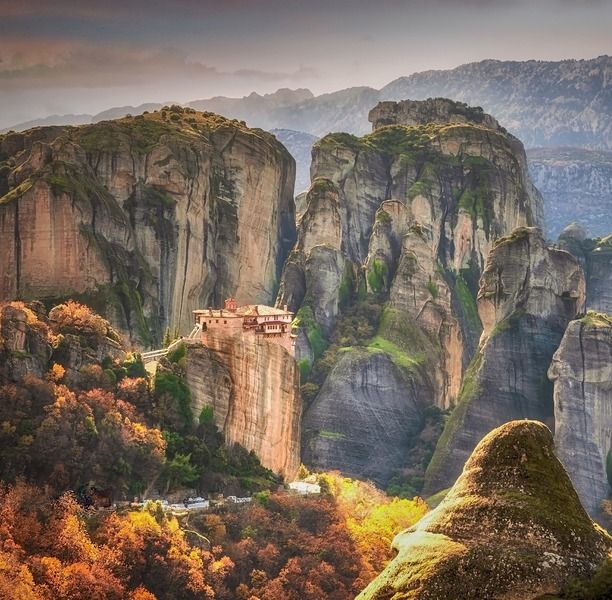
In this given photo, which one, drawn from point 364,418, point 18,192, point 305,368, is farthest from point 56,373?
point 305,368

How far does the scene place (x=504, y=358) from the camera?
8844cm

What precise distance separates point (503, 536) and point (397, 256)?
85122mm

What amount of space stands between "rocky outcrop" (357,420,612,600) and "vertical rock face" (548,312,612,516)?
169 ft

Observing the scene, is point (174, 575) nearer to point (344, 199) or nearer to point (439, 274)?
point (439, 274)

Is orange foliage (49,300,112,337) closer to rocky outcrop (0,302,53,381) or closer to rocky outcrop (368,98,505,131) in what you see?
rocky outcrop (0,302,53,381)

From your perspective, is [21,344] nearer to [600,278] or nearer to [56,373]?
→ [56,373]

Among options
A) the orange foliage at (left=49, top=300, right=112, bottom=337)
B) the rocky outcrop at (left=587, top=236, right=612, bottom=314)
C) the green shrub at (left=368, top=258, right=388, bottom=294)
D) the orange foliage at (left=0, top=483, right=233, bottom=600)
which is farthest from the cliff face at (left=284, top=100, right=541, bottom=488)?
the orange foliage at (left=0, top=483, right=233, bottom=600)

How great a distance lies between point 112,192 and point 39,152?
25.4 ft

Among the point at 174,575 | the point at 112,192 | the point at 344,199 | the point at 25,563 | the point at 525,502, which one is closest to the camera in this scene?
the point at 525,502

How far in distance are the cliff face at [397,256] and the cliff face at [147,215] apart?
4517 mm

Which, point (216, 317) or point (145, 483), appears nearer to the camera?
point (145, 483)

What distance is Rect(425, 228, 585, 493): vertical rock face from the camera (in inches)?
3415

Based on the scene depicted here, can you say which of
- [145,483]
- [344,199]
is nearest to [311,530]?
[145,483]

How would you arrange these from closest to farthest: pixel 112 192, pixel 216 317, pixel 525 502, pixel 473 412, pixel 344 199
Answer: pixel 525 502 < pixel 216 317 < pixel 473 412 < pixel 112 192 < pixel 344 199
